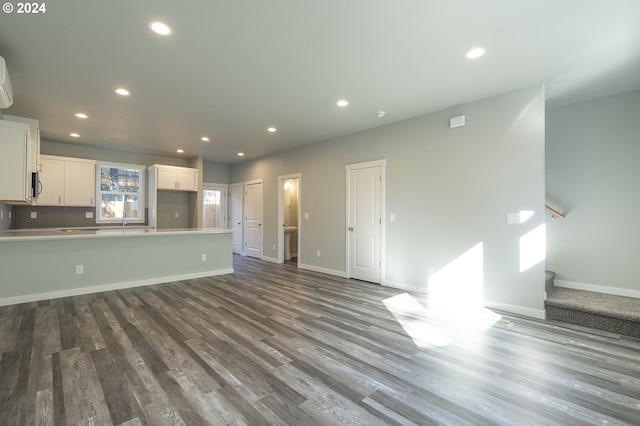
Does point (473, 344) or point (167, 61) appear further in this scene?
point (167, 61)

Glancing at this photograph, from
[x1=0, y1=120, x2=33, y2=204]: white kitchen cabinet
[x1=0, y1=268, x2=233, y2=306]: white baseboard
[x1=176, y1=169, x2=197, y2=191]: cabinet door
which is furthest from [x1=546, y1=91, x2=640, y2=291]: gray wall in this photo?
[x1=176, y1=169, x2=197, y2=191]: cabinet door

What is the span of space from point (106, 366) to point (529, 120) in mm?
5020

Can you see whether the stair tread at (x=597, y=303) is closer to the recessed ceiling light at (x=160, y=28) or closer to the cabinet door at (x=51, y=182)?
the recessed ceiling light at (x=160, y=28)

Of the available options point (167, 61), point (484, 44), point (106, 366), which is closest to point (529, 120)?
point (484, 44)

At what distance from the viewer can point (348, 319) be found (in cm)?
333

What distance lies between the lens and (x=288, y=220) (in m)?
8.15

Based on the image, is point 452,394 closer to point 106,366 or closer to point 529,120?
point 106,366

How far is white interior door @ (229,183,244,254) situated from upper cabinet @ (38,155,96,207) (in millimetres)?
3342

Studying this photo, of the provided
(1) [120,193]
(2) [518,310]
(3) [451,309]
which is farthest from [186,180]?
(2) [518,310]

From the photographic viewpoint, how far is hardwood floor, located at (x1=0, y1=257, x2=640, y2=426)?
5.75ft

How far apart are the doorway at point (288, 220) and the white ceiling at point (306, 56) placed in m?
2.55

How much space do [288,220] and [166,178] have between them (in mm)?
3295

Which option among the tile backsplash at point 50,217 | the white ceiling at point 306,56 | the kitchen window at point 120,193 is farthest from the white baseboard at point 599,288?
the tile backsplash at point 50,217

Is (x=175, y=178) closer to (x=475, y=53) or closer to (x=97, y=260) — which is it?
(x=97, y=260)
